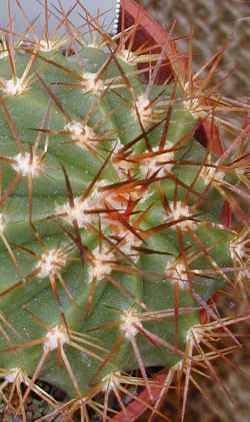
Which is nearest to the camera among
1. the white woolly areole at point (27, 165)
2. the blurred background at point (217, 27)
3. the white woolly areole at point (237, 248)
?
the white woolly areole at point (27, 165)

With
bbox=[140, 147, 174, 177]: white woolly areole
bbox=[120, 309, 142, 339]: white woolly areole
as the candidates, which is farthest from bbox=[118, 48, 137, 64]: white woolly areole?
bbox=[120, 309, 142, 339]: white woolly areole

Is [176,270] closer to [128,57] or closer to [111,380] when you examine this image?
[111,380]

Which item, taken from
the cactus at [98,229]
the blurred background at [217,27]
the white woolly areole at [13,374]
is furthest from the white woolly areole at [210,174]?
the blurred background at [217,27]

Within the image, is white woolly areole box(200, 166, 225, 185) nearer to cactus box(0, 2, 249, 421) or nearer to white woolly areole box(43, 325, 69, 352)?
cactus box(0, 2, 249, 421)

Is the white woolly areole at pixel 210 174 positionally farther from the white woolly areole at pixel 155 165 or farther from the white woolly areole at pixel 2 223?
the white woolly areole at pixel 2 223

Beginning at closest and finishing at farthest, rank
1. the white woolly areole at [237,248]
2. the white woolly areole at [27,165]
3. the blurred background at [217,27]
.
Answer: the white woolly areole at [27,165]
the white woolly areole at [237,248]
the blurred background at [217,27]

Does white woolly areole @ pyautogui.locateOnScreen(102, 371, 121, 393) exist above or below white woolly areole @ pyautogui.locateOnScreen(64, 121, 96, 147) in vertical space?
below

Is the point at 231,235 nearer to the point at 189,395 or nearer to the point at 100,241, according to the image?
the point at 100,241
